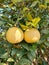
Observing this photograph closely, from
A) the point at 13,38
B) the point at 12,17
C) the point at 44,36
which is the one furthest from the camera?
the point at 12,17

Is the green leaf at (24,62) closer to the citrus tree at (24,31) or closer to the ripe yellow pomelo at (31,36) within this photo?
the citrus tree at (24,31)

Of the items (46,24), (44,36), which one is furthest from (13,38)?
(46,24)

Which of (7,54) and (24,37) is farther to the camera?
(7,54)

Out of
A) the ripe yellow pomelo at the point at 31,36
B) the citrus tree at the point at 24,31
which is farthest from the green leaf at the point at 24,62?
the ripe yellow pomelo at the point at 31,36

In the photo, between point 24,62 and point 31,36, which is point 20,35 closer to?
point 31,36

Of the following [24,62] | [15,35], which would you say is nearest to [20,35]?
[15,35]

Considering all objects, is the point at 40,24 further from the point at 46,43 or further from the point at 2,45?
the point at 2,45

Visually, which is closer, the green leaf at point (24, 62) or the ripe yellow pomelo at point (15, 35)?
the ripe yellow pomelo at point (15, 35)
